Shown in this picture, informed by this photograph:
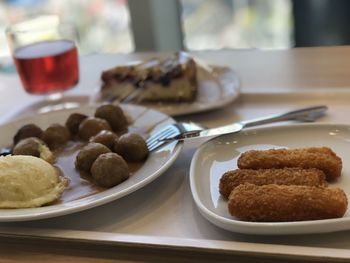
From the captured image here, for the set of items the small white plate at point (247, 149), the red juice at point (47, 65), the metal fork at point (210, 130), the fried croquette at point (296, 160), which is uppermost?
the red juice at point (47, 65)

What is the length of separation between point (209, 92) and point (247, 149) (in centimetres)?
29

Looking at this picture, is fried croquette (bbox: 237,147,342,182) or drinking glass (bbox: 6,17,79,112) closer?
A: fried croquette (bbox: 237,147,342,182)

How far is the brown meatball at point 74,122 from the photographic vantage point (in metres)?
0.96

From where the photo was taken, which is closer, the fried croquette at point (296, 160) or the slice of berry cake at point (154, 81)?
the fried croquette at point (296, 160)

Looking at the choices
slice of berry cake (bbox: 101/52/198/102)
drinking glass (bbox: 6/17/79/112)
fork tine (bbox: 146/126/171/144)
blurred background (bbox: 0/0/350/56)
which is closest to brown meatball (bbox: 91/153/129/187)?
fork tine (bbox: 146/126/171/144)

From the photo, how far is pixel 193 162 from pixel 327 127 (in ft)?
0.71

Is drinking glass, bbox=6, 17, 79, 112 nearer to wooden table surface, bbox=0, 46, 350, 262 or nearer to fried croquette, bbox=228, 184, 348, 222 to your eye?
wooden table surface, bbox=0, 46, 350, 262

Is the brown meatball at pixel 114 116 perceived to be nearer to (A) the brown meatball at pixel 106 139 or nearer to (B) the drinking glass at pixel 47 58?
(A) the brown meatball at pixel 106 139

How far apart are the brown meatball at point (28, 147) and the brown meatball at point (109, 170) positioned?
12cm

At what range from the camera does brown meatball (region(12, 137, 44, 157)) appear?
85 cm

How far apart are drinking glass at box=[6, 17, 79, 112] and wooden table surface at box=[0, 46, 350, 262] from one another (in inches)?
14.6

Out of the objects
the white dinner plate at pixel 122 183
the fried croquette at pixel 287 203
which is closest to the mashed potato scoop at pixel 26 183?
the white dinner plate at pixel 122 183

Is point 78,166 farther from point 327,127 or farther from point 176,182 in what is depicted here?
point 327,127

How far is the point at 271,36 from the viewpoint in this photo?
2.40 metres
